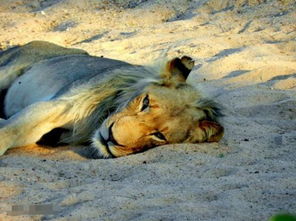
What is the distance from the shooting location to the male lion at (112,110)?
4.13m

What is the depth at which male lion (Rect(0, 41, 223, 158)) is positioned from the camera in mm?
4133

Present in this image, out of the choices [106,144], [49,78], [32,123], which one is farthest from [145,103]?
[49,78]

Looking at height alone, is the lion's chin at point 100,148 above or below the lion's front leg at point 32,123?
below

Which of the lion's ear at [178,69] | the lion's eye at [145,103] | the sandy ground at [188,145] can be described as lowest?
the sandy ground at [188,145]

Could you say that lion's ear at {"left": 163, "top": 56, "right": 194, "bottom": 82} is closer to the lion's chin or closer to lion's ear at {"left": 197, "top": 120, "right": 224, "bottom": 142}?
lion's ear at {"left": 197, "top": 120, "right": 224, "bottom": 142}

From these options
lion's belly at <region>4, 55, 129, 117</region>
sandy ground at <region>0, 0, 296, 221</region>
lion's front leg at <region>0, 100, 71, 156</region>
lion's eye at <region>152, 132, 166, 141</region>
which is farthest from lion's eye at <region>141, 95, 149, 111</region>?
lion's belly at <region>4, 55, 129, 117</region>

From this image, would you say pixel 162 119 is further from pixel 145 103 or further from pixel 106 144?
pixel 106 144

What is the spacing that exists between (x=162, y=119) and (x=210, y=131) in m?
0.46

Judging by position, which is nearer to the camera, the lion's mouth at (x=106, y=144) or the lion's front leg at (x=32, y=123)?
the lion's mouth at (x=106, y=144)

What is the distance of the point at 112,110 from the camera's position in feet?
15.1

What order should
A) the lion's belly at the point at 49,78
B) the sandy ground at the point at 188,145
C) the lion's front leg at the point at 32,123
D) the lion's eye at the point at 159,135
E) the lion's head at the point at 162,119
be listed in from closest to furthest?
the sandy ground at the point at 188,145 → the lion's head at the point at 162,119 → the lion's eye at the point at 159,135 → the lion's front leg at the point at 32,123 → the lion's belly at the point at 49,78

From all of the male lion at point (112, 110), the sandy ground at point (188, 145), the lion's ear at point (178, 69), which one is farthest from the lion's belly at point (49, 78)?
the sandy ground at point (188, 145)

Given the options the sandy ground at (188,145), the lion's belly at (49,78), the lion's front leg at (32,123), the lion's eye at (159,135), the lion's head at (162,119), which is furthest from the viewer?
the lion's belly at (49,78)

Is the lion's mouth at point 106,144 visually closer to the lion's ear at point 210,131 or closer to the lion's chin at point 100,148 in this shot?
the lion's chin at point 100,148
